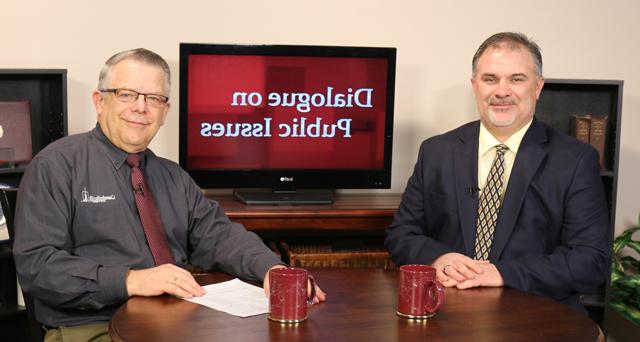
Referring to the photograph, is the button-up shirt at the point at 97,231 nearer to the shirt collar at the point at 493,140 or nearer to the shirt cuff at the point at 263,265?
the shirt cuff at the point at 263,265

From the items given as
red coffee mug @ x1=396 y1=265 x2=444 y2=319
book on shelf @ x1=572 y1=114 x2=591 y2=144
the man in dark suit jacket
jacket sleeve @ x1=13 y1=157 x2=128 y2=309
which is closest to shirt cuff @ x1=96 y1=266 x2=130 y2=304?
jacket sleeve @ x1=13 y1=157 x2=128 y2=309

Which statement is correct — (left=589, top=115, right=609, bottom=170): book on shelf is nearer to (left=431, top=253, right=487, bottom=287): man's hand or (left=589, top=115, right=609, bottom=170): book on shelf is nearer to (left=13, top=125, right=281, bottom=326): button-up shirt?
(left=431, top=253, right=487, bottom=287): man's hand

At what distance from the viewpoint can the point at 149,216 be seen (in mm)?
2588

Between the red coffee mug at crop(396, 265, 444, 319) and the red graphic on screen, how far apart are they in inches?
69.8

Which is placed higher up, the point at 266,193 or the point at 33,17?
the point at 33,17

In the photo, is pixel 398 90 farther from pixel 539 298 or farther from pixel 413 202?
pixel 539 298

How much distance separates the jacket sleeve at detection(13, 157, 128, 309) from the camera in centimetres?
232

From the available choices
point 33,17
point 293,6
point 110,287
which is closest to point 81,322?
point 110,287

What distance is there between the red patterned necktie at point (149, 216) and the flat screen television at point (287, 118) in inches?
41.0

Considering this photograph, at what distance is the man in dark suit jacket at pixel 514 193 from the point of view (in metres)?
2.83

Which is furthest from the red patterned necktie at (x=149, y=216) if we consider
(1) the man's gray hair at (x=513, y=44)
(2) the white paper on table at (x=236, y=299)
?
(1) the man's gray hair at (x=513, y=44)

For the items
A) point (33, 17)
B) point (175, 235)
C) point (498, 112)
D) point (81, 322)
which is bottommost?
point (81, 322)

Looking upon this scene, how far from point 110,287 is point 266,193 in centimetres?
163

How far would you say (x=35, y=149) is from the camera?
12.1 ft
